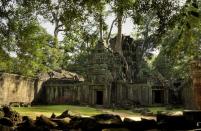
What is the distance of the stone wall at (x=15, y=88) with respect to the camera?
111 ft

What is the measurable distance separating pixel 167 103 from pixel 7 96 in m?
18.2

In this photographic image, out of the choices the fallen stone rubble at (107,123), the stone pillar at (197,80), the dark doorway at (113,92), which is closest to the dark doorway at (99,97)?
the dark doorway at (113,92)

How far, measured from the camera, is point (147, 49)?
6084 centimetres

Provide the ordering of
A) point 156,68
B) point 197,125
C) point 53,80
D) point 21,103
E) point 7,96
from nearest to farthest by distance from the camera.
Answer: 1. point 197,125
2. point 7,96
3. point 21,103
4. point 53,80
5. point 156,68

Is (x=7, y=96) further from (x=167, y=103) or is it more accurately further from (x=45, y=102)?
(x=167, y=103)

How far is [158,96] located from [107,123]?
3533 cm

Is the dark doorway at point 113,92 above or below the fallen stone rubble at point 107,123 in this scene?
above

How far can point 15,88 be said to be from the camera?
36.3m

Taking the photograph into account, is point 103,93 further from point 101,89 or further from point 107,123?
point 107,123

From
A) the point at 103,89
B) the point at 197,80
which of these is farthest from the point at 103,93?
the point at 197,80

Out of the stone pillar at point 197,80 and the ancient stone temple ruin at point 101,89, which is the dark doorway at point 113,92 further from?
the stone pillar at point 197,80

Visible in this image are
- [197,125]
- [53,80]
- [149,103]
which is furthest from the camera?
[53,80]

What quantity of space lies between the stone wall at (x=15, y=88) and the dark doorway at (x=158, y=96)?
1439cm

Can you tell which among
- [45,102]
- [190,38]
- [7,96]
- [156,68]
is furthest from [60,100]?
[190,38]
